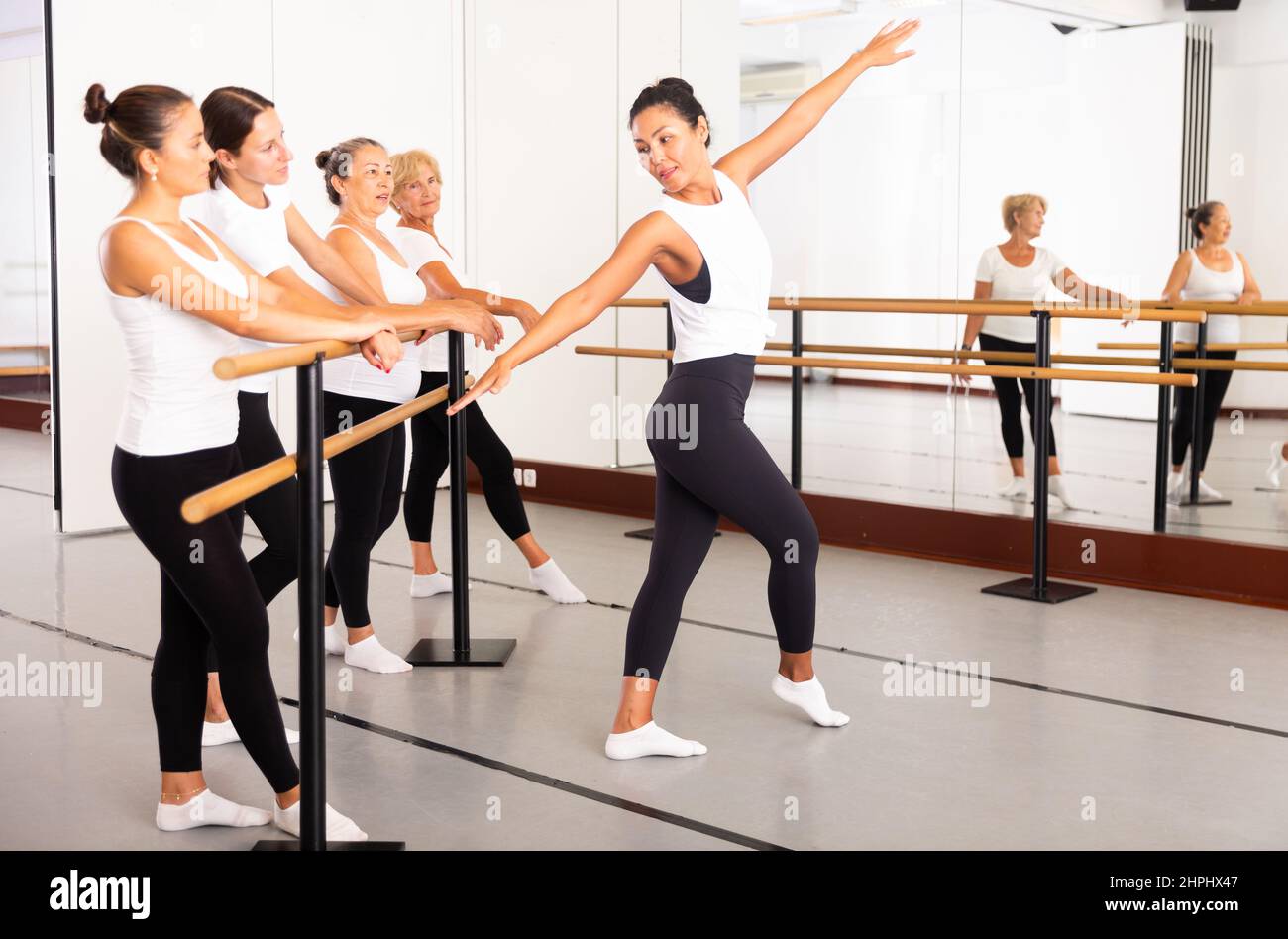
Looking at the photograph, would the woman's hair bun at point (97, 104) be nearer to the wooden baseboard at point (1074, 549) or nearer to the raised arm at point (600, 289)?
the raised arm at point (600, 289)

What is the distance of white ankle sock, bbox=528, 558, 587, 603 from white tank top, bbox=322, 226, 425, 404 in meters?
1.15

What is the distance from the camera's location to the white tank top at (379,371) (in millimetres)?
3850

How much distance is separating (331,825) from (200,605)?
51cm

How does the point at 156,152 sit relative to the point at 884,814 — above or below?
above

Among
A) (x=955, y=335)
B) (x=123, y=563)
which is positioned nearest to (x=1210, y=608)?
(x=955, y=335)

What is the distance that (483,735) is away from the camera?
3.42m

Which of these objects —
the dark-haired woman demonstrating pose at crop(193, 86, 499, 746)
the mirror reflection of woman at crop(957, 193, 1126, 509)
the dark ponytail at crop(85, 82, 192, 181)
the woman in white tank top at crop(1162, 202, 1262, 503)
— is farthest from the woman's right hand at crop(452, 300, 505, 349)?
the woman in white tank top at crop(1162, 202, 1262, 503)

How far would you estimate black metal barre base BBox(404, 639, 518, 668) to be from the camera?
13.3ft

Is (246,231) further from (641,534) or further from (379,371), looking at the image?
(641,534)

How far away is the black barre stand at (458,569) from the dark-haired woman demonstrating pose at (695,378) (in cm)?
79

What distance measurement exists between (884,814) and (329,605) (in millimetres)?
1953

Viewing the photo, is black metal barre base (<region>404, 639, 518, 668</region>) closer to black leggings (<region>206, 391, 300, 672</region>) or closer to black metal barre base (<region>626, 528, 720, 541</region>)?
black leggings (<region>206, 391, 300, 672</region>)
